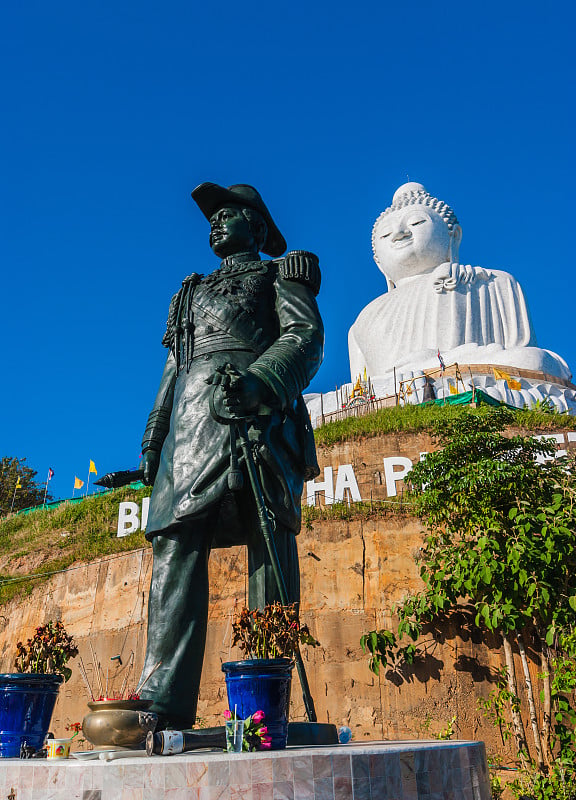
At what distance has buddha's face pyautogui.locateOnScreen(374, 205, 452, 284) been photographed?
83.0 feet

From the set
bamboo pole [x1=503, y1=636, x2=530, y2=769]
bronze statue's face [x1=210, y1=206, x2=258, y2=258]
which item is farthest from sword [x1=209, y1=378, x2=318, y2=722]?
bamboo pole [x1=503, y1=636, x2=530, y2=769]

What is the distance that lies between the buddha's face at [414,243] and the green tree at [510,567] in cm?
1718

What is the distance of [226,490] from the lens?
3.21 meters

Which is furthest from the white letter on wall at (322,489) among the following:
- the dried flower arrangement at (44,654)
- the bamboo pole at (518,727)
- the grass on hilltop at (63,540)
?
the dried flower arrangement at (44,654)

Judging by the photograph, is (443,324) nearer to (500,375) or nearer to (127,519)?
(500,375)

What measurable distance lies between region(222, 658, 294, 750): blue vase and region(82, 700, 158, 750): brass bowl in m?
0.33

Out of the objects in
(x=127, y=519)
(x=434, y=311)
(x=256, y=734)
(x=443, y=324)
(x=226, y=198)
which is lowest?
(x=256, y=734)

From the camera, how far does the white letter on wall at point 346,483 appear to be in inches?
461

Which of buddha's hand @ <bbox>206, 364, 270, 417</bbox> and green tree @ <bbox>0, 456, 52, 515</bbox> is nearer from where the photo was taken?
buddha's hand @ <bbox>206, 364, 270, 417</bbox>

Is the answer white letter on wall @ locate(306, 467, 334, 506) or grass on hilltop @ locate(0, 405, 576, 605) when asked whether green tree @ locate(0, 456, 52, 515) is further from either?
white letter on wall @ locate(306, 467, 334, 506)

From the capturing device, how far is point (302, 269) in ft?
12.0

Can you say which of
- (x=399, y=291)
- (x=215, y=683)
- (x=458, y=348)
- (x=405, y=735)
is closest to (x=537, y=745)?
(x=405, y=735)

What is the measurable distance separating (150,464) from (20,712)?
4.61 feet

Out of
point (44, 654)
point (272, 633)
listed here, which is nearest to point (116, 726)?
point (44, 654)
